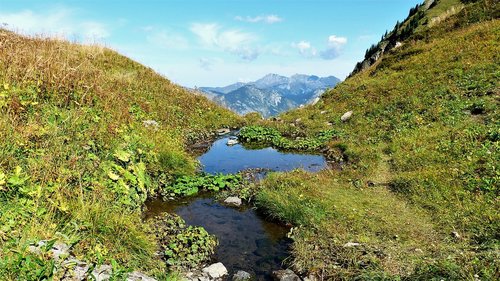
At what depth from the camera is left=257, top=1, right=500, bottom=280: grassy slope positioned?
7.23 metres

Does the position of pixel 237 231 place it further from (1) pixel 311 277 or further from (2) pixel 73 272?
(2) pixel 73 272

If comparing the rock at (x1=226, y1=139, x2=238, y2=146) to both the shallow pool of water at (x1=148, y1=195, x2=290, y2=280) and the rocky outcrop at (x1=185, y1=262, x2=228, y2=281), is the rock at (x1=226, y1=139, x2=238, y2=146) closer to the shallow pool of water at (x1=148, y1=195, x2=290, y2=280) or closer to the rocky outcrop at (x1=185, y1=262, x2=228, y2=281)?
the shallow pool of water at (x1=148, y1=195, x2=290, y2=280)

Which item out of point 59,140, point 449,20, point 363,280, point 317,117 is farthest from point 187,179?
point 449,20

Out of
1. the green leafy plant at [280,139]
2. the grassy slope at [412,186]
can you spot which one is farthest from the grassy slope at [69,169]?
the green leafy plant at [280,139]

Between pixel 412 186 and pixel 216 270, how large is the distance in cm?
732

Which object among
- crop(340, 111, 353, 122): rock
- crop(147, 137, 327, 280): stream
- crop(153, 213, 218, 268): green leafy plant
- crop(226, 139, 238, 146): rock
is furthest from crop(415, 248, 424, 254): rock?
crop(340, 111, 353, 122): rock

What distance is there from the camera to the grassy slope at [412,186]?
23.7ft

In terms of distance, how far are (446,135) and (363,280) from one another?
10489 millimetres

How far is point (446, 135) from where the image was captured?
14.5 metres

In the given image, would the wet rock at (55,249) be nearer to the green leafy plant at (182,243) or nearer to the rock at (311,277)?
the green leafy plant at (182,243)

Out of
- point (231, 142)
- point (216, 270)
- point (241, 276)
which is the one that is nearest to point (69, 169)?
point (216, 270)

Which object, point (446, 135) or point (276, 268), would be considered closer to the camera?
point (276, 268)

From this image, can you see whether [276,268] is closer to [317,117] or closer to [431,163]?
[431,163]

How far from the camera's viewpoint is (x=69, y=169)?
7750 millimetres
